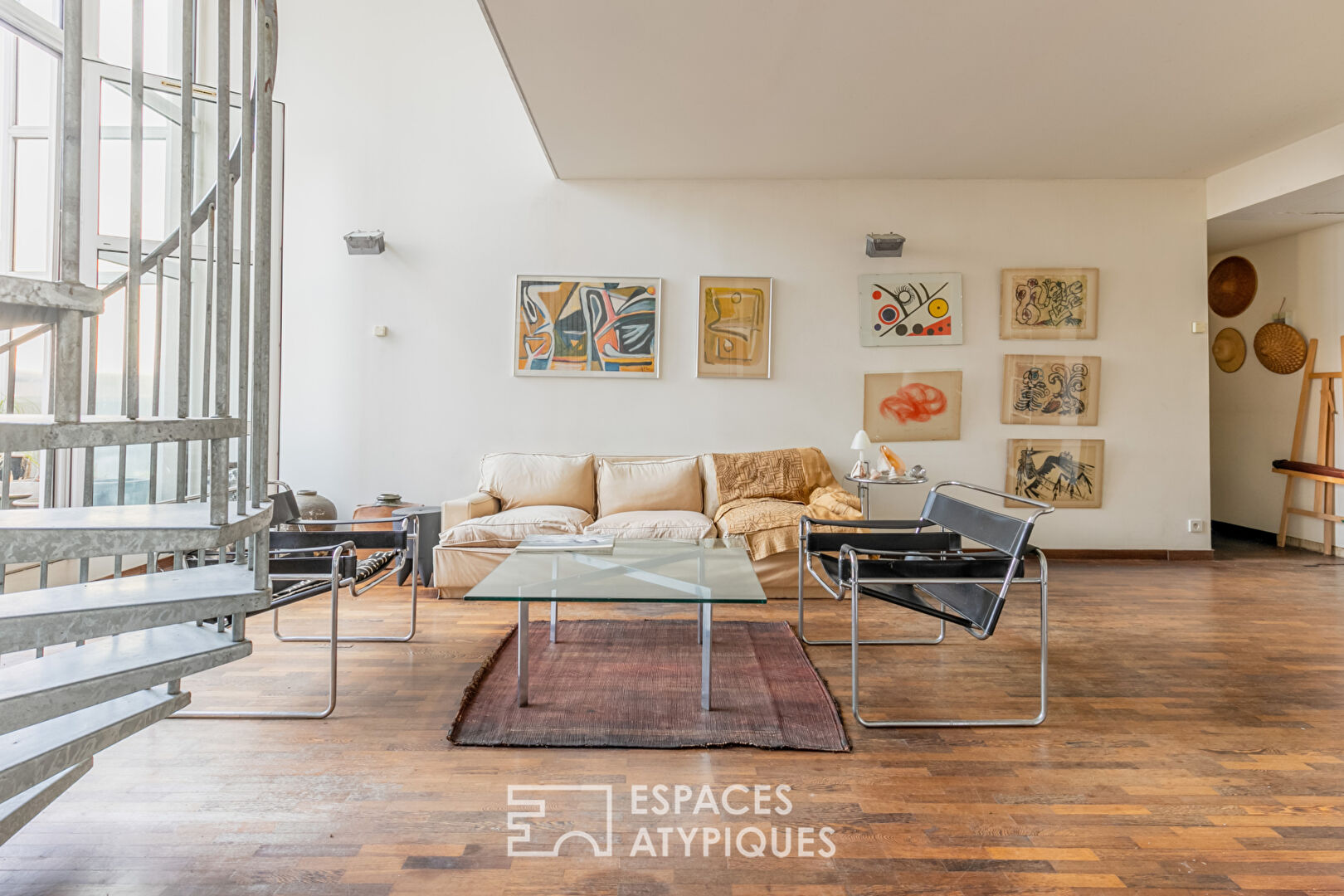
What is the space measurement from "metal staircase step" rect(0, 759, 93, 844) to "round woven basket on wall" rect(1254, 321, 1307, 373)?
775 centimetres

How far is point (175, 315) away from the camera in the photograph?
4711 millimetres

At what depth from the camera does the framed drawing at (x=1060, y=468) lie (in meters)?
5.36

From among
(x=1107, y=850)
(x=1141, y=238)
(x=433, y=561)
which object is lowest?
(x=1107, y=850)

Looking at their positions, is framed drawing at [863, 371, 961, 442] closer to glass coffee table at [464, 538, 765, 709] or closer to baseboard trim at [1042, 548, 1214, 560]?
baseboard trim at [1042, 548, 1214, 560]

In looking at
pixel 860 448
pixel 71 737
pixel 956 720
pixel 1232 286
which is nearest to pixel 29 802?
pixel 71 737

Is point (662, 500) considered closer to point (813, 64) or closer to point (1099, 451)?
point (813, 64)

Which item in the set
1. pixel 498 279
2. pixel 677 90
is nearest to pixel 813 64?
pixel 677 90

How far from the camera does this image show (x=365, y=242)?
5145 millimetres

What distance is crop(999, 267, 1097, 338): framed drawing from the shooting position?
532 centimetres

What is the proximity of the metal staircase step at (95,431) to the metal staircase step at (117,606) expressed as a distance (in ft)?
1.13

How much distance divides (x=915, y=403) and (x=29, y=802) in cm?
511

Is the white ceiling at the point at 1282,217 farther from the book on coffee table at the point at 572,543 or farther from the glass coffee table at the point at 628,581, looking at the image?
the book on coffee table at the point at 572,543

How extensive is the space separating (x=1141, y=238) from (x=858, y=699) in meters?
4.56

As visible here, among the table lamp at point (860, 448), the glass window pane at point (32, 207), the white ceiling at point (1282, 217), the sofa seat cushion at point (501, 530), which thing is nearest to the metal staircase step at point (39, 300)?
the sofa seat cushion at point (501, 530)
